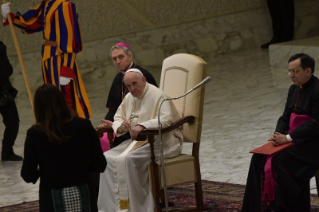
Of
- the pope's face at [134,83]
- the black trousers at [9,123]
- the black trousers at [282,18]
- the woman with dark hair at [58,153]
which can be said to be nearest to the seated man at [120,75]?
the pope's face at [134,83]

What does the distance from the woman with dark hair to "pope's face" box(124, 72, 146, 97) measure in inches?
55.7

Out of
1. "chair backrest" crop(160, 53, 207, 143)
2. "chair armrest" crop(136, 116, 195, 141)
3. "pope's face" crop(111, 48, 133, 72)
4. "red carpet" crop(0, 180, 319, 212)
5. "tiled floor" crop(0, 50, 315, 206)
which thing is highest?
"pope's face" crop(111, 48, 133, 72)

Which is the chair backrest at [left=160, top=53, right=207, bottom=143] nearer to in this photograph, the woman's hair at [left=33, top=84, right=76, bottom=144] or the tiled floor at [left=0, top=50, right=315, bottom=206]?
the tiled floor at [left=0, top=50, right=315, bottom=206]

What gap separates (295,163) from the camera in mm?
3961

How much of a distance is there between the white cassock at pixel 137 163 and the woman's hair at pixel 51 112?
1350 millimetres

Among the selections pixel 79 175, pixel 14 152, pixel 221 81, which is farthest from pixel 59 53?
pixel 221 81

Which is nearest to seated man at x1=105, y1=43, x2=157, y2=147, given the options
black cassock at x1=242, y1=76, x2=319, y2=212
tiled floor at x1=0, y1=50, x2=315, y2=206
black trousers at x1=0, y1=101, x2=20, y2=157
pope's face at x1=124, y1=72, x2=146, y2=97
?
pope's face at x1=124, y1=72, x2=146, y2=97

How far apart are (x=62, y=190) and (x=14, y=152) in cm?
396

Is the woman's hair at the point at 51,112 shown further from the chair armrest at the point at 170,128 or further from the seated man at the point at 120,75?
the seated man at the point at 120,75

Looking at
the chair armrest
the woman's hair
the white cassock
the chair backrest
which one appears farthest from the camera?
the chair backrest

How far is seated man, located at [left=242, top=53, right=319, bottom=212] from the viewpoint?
12.9ft

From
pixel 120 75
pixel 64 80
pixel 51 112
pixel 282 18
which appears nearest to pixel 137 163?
pixel 120 75

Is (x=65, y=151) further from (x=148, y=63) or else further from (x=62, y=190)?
(x=148, y=63)

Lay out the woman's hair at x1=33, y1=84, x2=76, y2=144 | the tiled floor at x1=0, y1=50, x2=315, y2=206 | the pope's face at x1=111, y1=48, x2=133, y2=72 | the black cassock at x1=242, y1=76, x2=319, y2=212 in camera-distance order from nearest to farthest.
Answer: the woman's hair at x1=33, y1=84, x2=76, y2=144
the black cassock at x1=242, y1=76, x2=319, y2=212
the pope's face at x1=111, y1=48, x2=133, y2=72
the tiled floor at x1=0, y1=50, x2=315, y2=206
